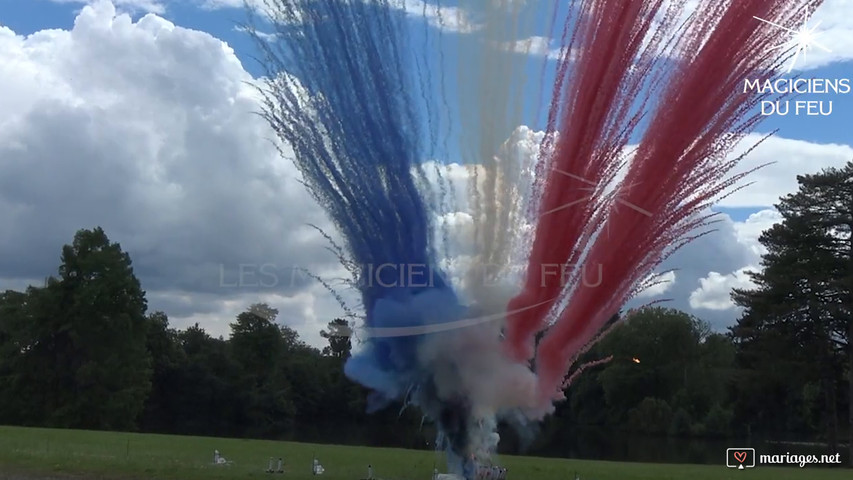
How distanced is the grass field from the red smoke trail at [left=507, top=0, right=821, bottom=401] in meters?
9.27

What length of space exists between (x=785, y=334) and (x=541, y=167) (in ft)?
113

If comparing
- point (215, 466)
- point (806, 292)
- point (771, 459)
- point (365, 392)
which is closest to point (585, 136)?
point (215, 466)

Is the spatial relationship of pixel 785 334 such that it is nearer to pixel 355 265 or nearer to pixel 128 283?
pixel 355 265

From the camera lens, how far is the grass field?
2073 cm

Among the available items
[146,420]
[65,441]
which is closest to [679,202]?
[65,441]

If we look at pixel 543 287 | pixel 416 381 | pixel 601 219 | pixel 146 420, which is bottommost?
pixel 146 420

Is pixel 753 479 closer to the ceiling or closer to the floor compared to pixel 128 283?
closer to the floor

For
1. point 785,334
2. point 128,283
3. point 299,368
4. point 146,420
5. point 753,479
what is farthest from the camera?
point 299,368

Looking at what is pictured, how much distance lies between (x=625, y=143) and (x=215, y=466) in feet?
46.7

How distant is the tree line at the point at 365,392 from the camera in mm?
43844

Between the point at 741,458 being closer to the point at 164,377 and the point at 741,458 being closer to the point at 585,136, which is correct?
the point at 585,136

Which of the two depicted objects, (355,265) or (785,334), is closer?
(355,265)

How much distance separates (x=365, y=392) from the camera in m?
65.5

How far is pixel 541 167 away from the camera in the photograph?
14.3 m
